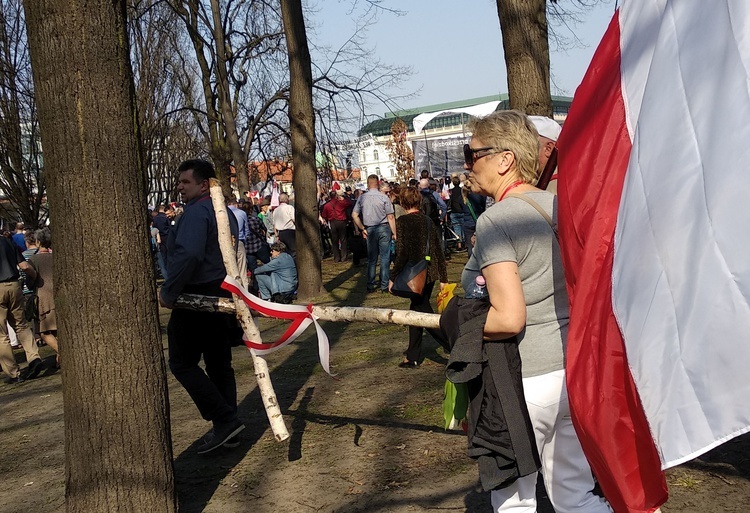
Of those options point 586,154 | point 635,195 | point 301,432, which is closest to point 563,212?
point 586,154

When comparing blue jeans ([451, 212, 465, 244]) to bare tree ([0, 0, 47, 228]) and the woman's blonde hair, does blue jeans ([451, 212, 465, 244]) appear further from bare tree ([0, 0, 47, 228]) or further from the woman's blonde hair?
the woman's blonde hair

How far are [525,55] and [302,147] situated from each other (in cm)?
630

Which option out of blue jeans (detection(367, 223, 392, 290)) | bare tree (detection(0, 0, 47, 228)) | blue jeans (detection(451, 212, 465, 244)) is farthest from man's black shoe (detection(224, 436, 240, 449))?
bare tree (detection(0, 0, 47, 228))

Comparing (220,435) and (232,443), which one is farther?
(232,443)

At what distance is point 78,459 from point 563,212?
2.63 metres

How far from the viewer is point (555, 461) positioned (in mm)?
3160

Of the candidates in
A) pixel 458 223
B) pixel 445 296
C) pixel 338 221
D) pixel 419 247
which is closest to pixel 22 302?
pixel 419 247

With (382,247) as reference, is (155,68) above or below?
above

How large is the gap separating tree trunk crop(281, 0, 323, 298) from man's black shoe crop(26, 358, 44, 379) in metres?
4.53

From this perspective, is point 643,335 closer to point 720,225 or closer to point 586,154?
point 720,225

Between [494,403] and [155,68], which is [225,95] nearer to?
[155,68]

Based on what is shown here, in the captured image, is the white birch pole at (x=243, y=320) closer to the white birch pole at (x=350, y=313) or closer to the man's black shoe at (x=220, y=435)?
the white birch pole at (x=350, y=313)

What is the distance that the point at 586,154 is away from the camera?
2.88 m

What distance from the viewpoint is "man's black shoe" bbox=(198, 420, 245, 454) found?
19.2ft
